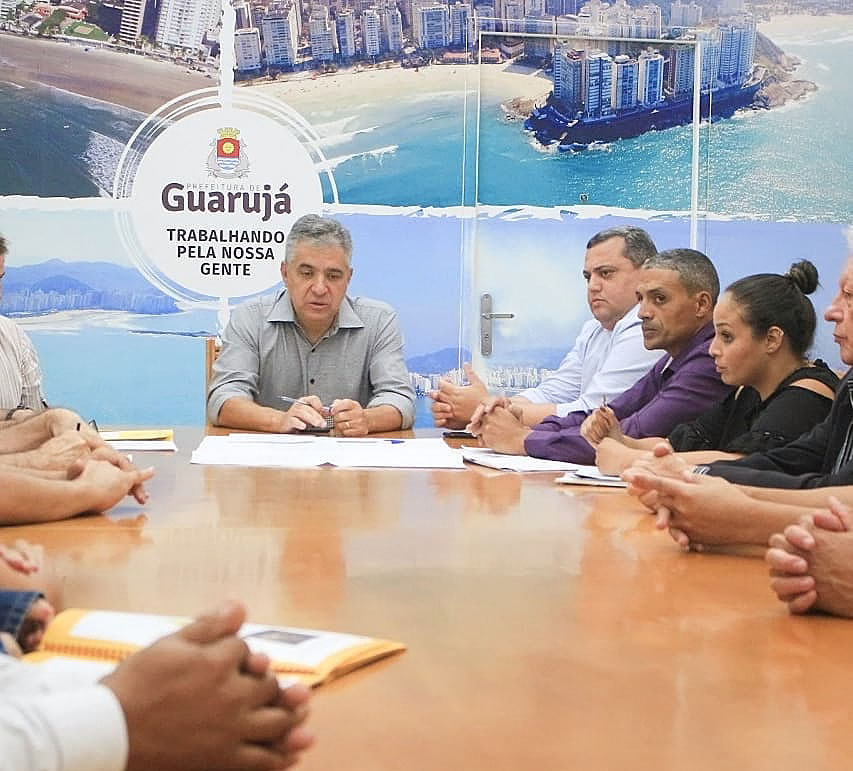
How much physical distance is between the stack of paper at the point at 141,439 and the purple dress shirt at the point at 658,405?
962mm

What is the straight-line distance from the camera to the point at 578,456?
9.76ft

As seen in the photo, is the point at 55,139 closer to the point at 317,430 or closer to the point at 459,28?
the point at 459,28

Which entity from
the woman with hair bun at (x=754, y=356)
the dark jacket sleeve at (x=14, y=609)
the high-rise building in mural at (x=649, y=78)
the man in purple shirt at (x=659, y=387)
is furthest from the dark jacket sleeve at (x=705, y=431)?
the high-rise building in mural at (x=649, y=78)

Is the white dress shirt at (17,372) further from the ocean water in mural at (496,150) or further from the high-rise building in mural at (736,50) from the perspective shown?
the high-rise building in mural at (736,50)

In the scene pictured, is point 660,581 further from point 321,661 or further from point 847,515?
point 321,661

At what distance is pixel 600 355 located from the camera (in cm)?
421

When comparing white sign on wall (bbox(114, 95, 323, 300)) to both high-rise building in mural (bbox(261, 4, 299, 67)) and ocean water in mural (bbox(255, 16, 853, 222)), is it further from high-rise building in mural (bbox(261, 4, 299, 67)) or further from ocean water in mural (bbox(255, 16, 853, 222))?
high-rise building in mural (bbox(261, 4, 299, 67))

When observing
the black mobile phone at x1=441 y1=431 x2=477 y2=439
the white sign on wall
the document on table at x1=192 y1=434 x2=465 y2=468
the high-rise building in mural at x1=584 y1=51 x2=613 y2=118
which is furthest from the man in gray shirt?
the high-rise building in mural at x1=584 y1=51 x2=613 y2=118

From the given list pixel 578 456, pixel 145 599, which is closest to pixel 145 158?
pixel 578 456

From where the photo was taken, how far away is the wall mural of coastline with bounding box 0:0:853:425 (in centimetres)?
539

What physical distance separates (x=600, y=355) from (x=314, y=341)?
104 centimetres

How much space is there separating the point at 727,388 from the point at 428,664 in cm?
229

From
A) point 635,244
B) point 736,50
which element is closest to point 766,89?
point 736,50

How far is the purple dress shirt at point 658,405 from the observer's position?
119 inches
